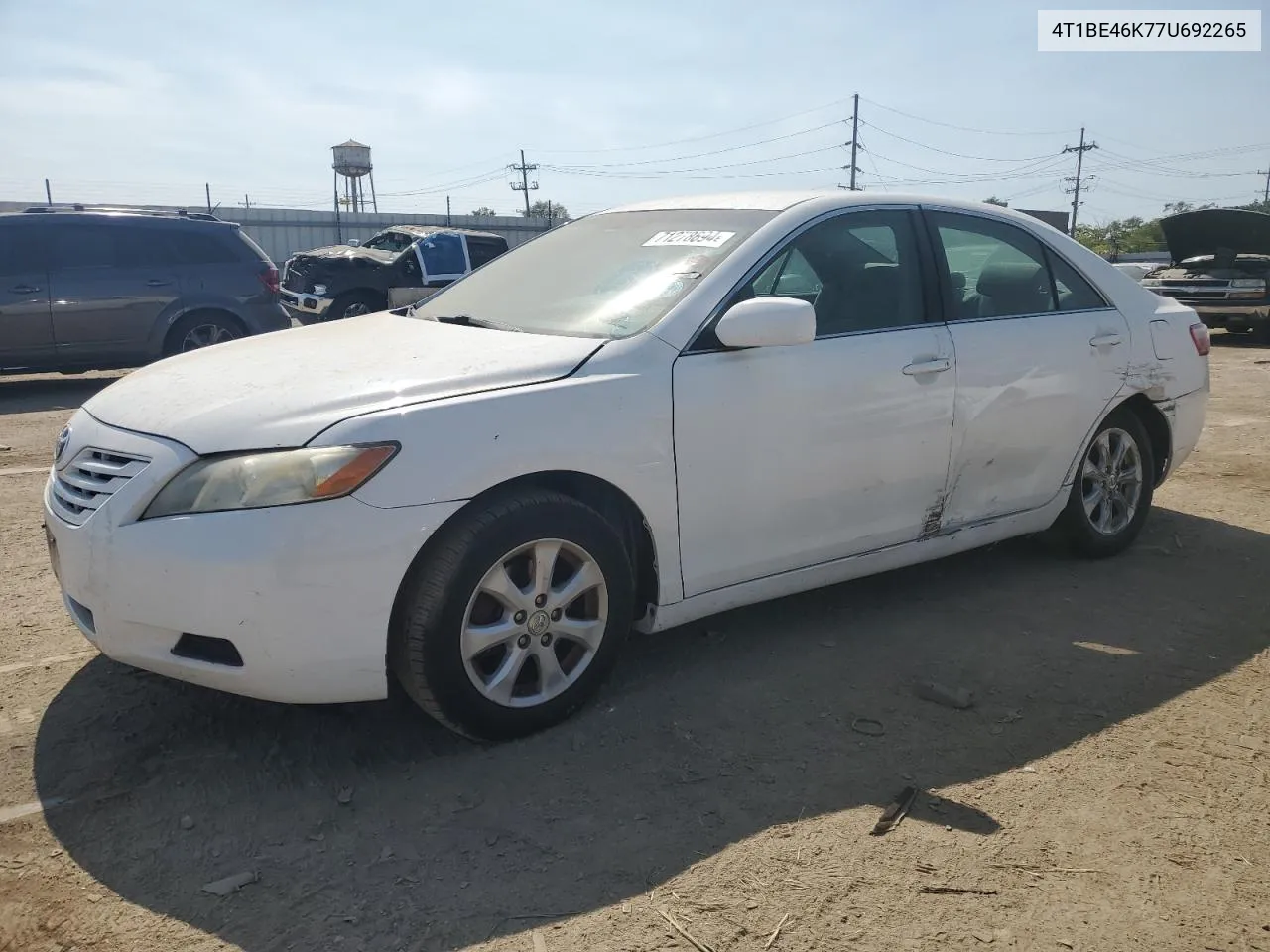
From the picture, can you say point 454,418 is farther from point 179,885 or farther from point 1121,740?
point 1121,740

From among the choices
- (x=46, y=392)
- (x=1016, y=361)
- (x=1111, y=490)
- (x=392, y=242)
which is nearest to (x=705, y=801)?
(x=1016, y=361)

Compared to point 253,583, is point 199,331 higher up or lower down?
higher up

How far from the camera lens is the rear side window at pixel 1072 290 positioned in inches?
179

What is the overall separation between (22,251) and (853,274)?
346 inches

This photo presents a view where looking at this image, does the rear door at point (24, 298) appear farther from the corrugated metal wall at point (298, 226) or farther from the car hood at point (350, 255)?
the corrugated metal wall at point (298, 226)

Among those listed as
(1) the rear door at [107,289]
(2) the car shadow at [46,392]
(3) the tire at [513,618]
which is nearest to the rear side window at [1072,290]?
(3) the tire at [513,618]

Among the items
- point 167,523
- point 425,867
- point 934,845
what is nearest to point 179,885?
point 425,867

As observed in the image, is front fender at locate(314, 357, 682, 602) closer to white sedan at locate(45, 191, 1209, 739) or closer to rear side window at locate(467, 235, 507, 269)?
white sedan at locate(45, 191, 1209, 739)

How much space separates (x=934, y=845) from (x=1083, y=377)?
8.46ft

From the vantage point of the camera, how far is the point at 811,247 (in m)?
3.76

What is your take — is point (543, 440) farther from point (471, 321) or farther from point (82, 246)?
point (82, 246)

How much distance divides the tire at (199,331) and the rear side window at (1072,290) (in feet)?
26.6

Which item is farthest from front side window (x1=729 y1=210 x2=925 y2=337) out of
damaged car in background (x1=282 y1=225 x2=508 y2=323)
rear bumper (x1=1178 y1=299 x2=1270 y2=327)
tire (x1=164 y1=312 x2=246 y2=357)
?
rear bumper (x1=1178 y1=299 x2=1270 y2=327)

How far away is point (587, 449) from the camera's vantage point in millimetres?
3039
